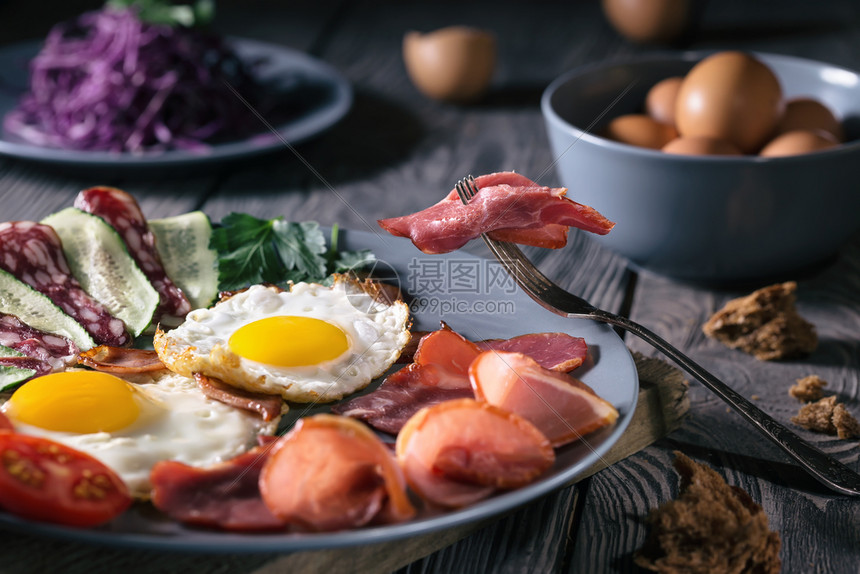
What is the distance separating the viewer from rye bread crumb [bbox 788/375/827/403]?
1712 mm

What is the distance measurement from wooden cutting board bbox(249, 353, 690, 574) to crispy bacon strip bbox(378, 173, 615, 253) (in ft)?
0.97

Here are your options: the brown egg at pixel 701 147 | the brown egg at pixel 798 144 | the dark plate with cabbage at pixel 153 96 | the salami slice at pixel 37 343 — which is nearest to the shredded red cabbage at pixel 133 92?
the dark plate with cabbage at pixel 153 96

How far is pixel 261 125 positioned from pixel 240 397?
1933mm

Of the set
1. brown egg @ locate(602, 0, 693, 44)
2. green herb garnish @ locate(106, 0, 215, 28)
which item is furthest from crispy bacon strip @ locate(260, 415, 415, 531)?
brown egg @ locate(602, 0, 693, 44)

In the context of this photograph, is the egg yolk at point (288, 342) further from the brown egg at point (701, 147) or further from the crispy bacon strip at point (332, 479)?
the brown egg at point (701, 147)

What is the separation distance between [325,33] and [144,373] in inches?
125

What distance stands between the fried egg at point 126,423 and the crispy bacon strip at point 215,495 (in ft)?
0.21

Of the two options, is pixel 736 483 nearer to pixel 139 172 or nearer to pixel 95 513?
pixel 95 513

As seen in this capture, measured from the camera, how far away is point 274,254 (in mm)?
1865

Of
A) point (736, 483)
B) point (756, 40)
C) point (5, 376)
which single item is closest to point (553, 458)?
point (736, 483)

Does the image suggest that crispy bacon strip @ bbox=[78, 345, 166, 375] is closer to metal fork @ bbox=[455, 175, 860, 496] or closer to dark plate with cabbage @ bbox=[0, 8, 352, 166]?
metal fork @ bbox=[455, 175, 860, 496]

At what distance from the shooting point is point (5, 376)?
1446 millimetres

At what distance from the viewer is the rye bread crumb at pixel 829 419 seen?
1584 mm

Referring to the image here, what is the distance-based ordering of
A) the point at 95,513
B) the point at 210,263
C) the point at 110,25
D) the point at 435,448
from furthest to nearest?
1. the point at 110,25
2. the point at 210,263
3. the point at 435,448
4. the point at 95,513
